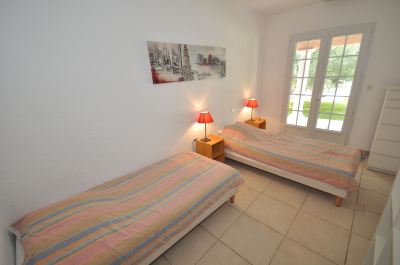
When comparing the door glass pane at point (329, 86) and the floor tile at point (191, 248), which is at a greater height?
the door glass pane at point (329, 86)

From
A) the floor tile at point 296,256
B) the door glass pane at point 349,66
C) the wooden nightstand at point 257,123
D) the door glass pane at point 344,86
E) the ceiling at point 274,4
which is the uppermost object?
the ceiling at point 274,4

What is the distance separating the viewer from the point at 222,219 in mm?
1873

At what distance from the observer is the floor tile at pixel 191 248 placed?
1485 mm

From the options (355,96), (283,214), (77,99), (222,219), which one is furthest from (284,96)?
(77,99)

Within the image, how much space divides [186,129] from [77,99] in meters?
1.38

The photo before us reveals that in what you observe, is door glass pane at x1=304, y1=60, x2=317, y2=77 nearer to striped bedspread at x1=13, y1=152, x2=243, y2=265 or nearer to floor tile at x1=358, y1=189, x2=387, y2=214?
floor tile at x1=358, y1=189, x2=387, y2=214

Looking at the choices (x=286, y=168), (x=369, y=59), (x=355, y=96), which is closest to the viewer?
(x=286, y=168)

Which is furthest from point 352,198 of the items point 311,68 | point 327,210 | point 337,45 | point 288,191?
point 337,45

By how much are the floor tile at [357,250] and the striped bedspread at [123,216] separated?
44.0 inches

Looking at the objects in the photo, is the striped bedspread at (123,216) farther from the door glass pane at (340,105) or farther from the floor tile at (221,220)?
the door glass pane at (340,105)

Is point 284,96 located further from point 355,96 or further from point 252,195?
point 252,195

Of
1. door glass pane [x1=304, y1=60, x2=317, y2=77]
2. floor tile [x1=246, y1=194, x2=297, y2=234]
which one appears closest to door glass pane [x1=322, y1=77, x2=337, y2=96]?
door glass pane [x1=304, y1=60, x2=317, y2=77]

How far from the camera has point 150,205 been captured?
149 cm

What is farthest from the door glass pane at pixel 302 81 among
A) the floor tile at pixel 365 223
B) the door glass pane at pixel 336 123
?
the floor tile at pixel 365 223
